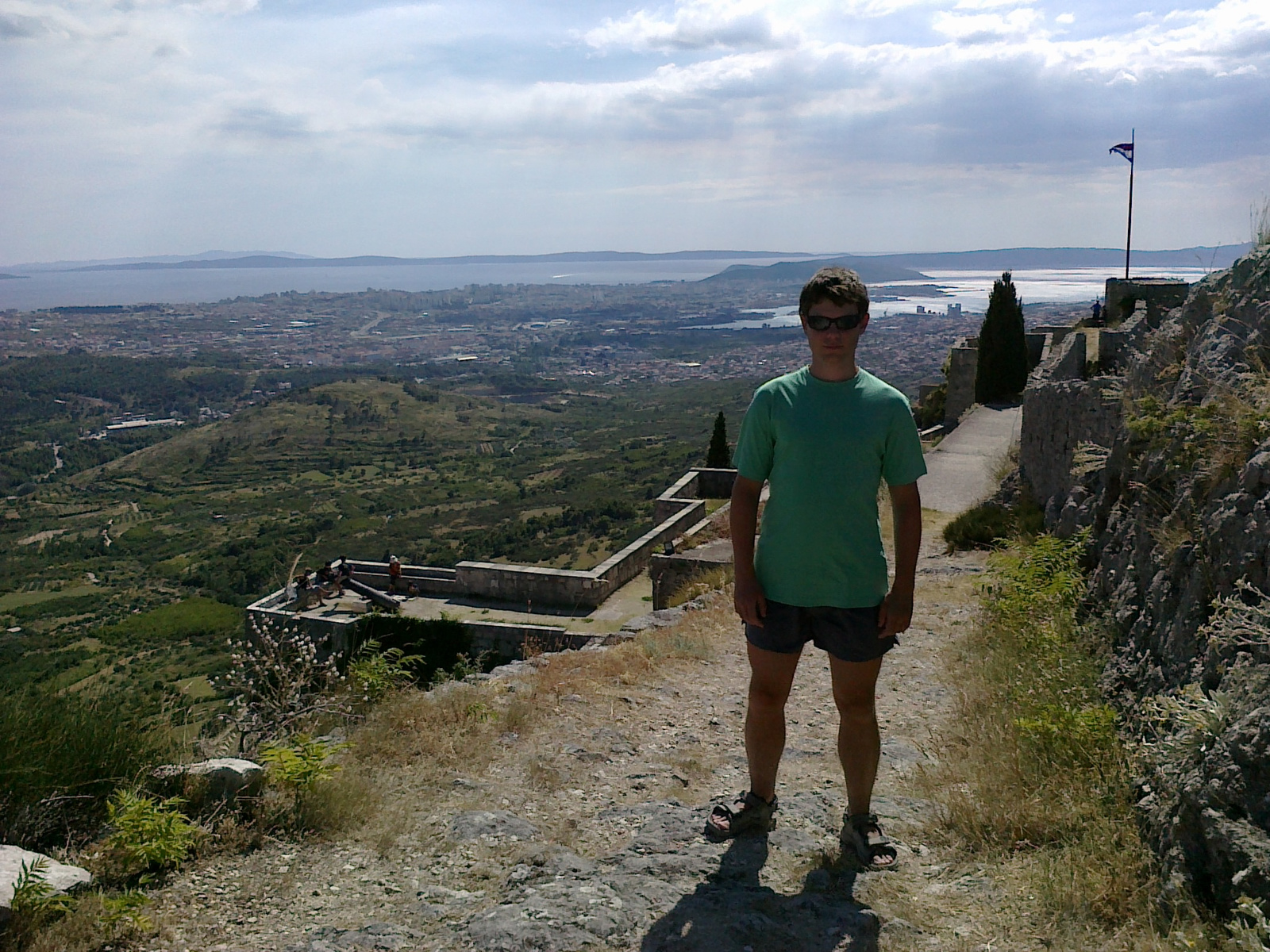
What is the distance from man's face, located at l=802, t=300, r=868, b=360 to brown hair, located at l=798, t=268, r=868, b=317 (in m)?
0.01

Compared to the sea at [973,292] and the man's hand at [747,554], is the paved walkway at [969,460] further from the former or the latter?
the sea at [973,292]

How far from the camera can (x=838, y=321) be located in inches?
115

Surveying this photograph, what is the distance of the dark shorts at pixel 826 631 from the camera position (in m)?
3.01

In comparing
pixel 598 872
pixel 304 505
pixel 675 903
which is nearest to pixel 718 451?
pixel 598 872

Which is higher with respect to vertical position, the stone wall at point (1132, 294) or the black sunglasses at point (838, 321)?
the stone wall at point (1132, 294)

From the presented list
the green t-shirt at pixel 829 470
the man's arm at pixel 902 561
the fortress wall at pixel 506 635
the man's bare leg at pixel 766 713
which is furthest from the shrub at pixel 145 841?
the fortress wall at pixel 506 635

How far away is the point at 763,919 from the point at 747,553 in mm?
1142

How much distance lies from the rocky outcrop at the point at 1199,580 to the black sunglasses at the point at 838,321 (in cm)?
138

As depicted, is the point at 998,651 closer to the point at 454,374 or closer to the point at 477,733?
the point at 477,733

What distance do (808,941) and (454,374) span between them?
527ft

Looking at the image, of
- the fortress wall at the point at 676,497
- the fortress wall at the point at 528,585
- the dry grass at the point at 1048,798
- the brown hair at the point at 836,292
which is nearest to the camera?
the dry grass at the point at 1048,798

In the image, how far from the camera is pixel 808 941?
271 centimetres

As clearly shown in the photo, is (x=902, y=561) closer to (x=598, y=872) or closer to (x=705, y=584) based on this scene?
(x=598, y=872)

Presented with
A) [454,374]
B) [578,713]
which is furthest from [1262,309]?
[454,374]
